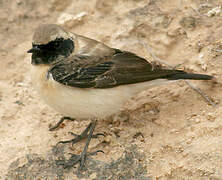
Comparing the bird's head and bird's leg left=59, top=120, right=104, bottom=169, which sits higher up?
the bird's head

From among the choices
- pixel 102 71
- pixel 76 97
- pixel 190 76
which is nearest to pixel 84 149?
pixel 76 97

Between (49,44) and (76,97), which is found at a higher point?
(49,44)

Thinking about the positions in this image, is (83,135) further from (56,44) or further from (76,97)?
(56,44)

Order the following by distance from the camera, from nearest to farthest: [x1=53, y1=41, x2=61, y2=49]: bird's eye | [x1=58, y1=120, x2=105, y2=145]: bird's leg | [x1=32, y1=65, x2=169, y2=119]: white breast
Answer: [x1=32, y1=65, x2=169, y2=119]: white breast
[x1=53, y1=41, x2=61, y2=49]: bird's eye
[x1=58, y1=120, x2=105, y2=145]: bird's leg

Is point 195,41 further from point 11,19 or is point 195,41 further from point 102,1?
point 11,19

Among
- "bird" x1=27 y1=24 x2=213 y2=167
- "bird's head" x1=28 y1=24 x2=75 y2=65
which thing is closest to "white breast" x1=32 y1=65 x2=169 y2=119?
"bird" x1=27 y1=24 x2=213 y2=167

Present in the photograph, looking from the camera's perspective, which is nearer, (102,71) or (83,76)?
(83,76)

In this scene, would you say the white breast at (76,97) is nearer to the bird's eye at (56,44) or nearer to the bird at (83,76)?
the bird at (83,76)

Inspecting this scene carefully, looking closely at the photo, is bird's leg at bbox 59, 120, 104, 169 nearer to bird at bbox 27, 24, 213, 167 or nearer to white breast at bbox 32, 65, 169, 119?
bird at bbox 27, 24, 213, 167
